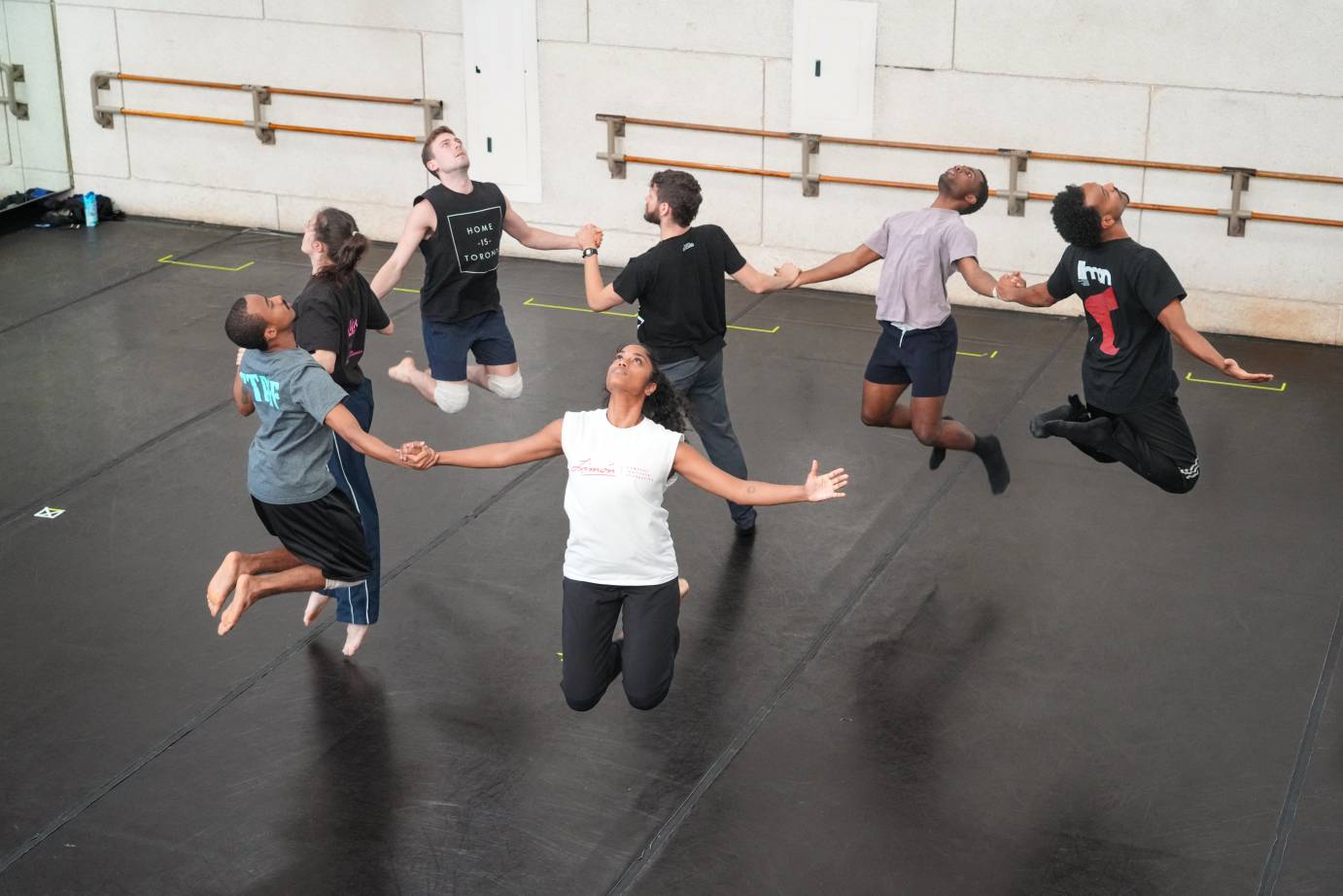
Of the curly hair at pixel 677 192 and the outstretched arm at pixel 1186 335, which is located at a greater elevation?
the curly hair at pixel 677 192

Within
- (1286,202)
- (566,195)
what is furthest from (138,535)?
(1286,202)

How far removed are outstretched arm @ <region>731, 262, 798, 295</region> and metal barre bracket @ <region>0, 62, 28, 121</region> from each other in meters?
8.73

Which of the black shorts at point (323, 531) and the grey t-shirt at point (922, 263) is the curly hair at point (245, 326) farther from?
the grey t-shirt at point (922, 263)

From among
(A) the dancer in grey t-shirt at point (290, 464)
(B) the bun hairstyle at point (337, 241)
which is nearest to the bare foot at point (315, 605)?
(A) the dancer in grey t-shirt at point (290, 464)

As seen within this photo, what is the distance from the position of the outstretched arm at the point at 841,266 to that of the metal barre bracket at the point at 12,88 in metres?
8.77

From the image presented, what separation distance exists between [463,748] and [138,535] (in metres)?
2.74

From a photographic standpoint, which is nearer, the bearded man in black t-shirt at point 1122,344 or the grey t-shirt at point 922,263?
the bearded man in black t-shirt at point 1122,344

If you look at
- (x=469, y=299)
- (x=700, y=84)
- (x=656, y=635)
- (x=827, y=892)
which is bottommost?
(x=827, y=892)

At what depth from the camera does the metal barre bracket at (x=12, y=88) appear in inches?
534

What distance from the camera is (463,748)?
6172 mm

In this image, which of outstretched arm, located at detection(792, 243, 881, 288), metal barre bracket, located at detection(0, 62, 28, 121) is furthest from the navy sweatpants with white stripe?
metal barre bracket, located at detection(0, 62, 28, 121)

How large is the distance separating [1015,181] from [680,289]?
15.1 feet

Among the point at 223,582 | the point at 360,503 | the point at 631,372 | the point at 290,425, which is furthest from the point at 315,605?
the point at 631,372

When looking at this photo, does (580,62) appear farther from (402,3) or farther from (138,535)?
(138,535)
